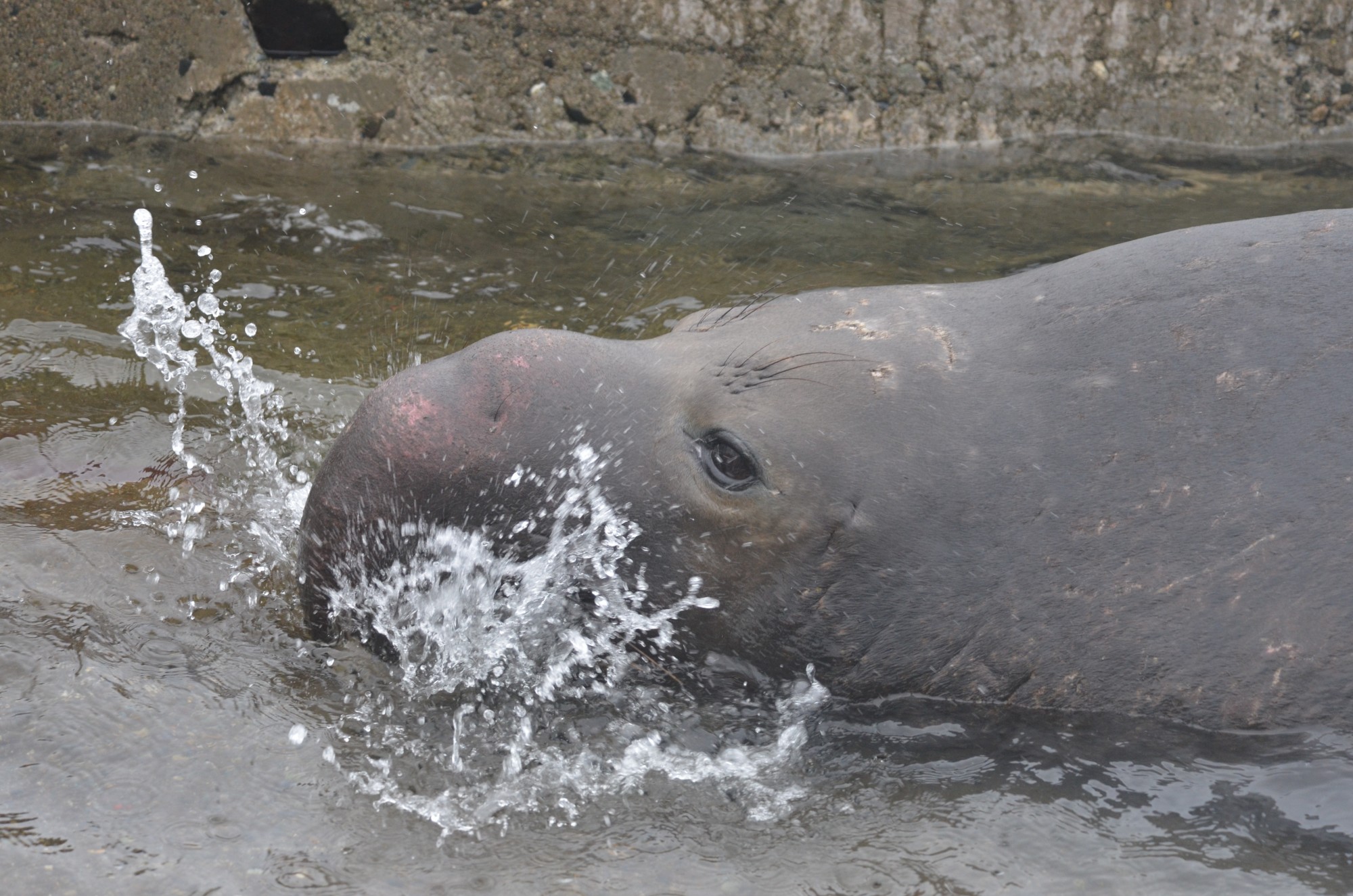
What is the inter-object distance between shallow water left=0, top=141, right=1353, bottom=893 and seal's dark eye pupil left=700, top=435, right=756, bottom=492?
53cm

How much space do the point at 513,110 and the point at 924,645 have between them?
432 cm

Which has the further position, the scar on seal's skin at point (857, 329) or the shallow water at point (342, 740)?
the scar on seal's skin at point (857, 329)

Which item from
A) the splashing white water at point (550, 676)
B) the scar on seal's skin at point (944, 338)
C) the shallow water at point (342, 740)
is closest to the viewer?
the shallow water at point (342, 740)

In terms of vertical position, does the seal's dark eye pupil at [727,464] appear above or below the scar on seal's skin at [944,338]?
below

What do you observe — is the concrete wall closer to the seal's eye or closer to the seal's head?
the seal's head

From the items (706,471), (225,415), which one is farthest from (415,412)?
(225,415)

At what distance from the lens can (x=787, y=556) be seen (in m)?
3.29

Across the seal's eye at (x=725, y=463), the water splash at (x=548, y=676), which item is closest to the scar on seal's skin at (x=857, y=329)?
the seal's eye at (x=725, y=463)

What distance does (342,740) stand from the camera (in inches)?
127

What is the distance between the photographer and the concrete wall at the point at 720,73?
6465 mm

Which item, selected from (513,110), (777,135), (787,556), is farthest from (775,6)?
(787,556)

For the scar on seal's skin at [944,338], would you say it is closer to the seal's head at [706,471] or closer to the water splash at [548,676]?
the seal's head at [706,471]

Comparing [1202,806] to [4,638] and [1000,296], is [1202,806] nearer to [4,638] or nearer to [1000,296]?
[1000,296]

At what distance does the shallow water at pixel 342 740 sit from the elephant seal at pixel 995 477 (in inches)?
6.9
